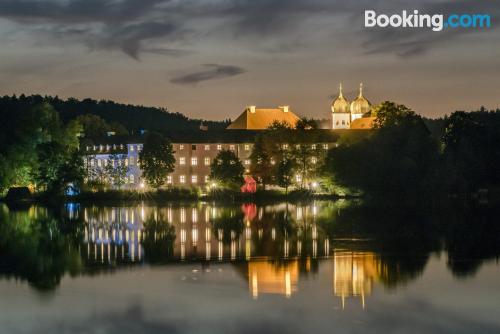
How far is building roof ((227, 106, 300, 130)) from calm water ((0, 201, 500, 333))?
76.6 m

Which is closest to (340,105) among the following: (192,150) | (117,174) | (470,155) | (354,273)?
(192,150)

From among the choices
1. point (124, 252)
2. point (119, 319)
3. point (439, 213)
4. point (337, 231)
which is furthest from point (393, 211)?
point (119, 319)

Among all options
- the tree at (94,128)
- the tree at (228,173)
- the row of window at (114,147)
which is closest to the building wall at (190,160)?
the row of window at (114,147)

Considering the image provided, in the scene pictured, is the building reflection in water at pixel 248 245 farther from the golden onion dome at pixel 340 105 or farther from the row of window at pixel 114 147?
the golden onion dome at pixel 340 105

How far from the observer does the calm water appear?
833 inches

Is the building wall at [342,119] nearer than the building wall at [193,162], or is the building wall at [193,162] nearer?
the building wall at [193,162]

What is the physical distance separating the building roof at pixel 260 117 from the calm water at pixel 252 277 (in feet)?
251

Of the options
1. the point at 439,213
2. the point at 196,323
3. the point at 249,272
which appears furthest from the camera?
the point at 439,213

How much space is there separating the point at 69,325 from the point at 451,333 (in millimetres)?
8399

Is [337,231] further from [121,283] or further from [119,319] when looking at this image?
[119,319]

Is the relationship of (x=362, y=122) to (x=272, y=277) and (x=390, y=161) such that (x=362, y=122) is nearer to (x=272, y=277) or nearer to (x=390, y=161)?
(x=390, y=161)

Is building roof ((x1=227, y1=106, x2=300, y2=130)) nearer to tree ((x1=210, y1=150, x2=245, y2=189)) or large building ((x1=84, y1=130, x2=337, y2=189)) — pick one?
large building ((x1=84, y1=130, x2=337, y2=189))

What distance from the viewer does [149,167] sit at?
9156 centimetres

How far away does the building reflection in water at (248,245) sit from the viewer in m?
27.1
